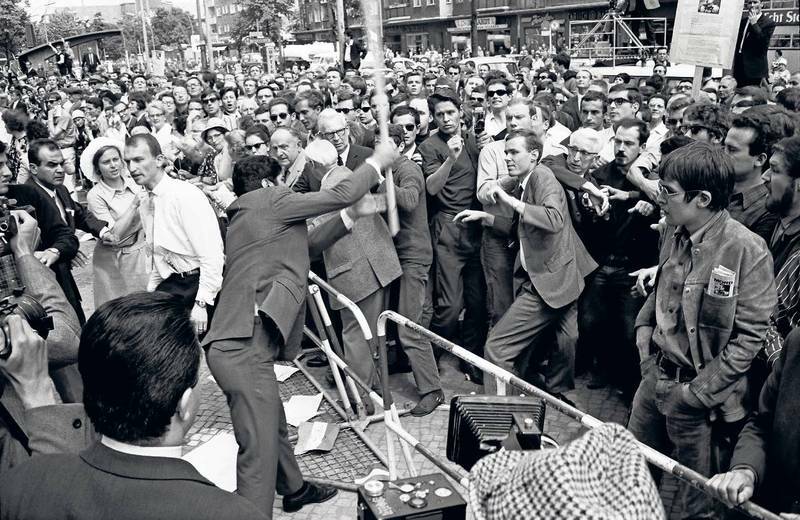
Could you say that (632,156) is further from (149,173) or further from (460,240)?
(149,173)

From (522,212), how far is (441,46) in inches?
2315

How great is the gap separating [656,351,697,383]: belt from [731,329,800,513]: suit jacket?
0.63m

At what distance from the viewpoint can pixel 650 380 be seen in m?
3.69

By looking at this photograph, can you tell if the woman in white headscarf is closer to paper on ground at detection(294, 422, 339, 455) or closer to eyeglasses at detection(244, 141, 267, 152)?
eyeglasses at detection(244, 141, 267, 152)

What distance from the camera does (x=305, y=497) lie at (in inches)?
169

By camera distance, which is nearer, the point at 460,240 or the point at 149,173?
the point at 149,173

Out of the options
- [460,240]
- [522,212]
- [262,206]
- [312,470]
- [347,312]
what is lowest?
[312,470]

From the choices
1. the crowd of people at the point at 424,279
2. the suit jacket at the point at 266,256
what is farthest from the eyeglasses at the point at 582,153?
the suit jacket at the point at 266,256

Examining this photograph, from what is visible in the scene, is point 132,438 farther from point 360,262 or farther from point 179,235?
point 360,262

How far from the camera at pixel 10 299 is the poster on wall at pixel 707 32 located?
5.26 m

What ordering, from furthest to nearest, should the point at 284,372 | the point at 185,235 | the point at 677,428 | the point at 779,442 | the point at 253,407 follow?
1. the point at 284,372
2. the point at 185,235
3. the point at 253,407
4. the point at 677,428
5. the point at 779,442

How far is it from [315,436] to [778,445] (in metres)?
3.12

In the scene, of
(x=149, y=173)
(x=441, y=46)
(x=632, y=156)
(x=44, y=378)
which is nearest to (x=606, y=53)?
(x=632, y=156)

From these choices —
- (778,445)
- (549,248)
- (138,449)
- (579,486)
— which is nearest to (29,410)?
(138,449)
